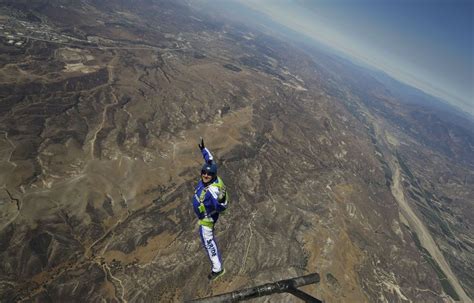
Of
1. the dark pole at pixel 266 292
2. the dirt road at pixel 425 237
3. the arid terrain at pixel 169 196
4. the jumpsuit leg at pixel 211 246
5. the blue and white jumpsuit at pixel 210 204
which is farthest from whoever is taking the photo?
the dirt road at pixel 425 237

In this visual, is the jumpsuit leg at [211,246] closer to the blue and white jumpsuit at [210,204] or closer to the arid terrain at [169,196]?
the blue and white jumpsuit at [210,204]

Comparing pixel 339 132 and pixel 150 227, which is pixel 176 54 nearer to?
pixel 339 132

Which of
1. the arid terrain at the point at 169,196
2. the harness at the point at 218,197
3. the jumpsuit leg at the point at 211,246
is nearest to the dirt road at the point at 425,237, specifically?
the arid terrain at the point at 169,196

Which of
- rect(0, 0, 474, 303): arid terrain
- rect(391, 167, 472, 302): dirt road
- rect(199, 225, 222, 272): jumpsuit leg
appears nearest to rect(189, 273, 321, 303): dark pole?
rect(199, 225, 222, 272): jumpsuit leg

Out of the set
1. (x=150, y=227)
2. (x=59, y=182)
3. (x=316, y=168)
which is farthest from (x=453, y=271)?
(x=59, y=182)

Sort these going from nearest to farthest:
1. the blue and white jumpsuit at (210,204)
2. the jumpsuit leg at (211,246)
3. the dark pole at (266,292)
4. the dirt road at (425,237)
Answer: the dark pole at (266,292) → the blue and white jumpsuit at (210,204) → the jumpsuit leg at (211,246) → the dirt road at (425,237)

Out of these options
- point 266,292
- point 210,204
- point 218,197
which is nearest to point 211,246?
point 210,204

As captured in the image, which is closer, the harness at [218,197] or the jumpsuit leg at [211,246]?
the harness at [218,197]
